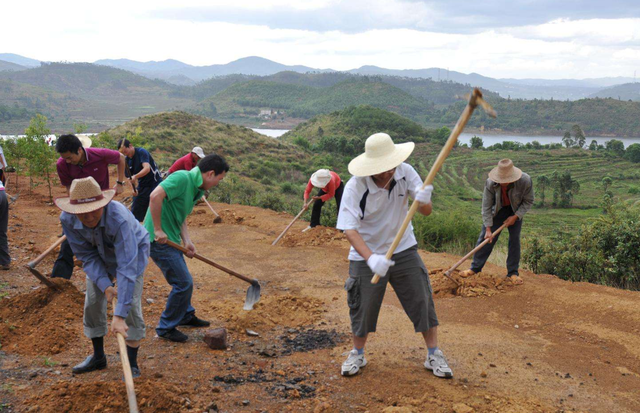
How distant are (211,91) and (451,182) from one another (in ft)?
406

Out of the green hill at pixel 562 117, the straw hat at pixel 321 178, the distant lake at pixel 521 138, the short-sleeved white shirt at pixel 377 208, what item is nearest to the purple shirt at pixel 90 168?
the short-sleeved white shirt at pixel 377 208

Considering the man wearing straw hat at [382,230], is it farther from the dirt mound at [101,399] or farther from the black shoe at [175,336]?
the black shoe at [175,336]

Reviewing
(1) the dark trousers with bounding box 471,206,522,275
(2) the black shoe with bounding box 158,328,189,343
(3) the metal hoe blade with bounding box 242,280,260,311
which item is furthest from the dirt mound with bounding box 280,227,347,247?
(2) the black shoe with bounding box 158,328,189,343

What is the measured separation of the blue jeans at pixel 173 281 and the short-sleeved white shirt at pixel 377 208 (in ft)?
5.63

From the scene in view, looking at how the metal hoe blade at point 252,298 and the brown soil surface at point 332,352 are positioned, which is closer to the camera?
the brown soil surface at point 332,352

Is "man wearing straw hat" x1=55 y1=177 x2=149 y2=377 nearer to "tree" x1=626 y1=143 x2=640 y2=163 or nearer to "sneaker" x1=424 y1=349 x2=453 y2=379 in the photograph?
"sneaker" x1=424 y1=349 x2=453 y2=379

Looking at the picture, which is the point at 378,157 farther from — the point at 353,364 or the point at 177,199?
the point at 177,199

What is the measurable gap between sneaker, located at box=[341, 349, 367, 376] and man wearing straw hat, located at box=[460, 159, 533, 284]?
2816mm

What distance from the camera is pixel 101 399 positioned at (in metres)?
3.13

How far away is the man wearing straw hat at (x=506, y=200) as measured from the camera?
5.66 m

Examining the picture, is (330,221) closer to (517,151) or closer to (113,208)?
(113,208)

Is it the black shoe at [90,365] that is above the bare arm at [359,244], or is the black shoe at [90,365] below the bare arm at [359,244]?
below

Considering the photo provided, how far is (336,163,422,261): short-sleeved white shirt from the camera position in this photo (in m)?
3.44

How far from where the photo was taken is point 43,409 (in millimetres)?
3031
